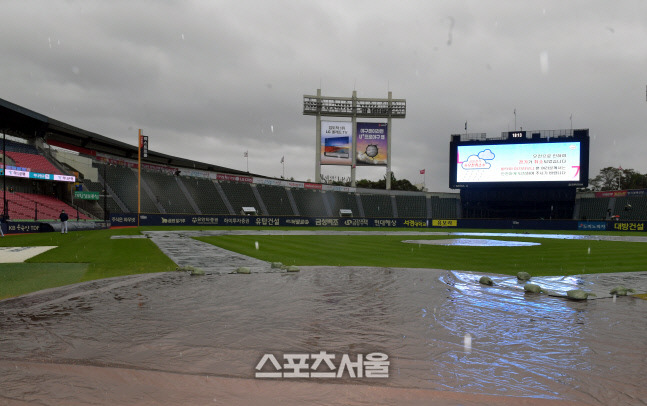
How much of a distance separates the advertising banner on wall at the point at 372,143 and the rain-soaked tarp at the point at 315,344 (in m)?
60.0

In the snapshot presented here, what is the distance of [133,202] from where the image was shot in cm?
5078

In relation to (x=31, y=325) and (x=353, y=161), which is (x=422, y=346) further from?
(x=353, y=161)

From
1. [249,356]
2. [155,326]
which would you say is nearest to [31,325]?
[155,326]

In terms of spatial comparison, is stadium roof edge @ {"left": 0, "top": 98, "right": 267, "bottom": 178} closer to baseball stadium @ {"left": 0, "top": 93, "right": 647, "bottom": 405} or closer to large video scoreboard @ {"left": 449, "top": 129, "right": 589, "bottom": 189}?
baseball stadium @ {"left": 0, "top": 93, "right": 647, "bottom": 405}

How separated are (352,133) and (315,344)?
6461 cm

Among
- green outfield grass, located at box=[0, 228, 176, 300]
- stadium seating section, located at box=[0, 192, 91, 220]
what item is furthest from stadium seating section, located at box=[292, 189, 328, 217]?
green outfield grass, located at box=[0, 228, 176, 300]

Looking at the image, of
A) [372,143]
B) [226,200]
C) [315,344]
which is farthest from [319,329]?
[372,143]

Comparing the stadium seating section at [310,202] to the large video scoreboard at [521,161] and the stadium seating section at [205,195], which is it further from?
the large video scoreboard at [521,161]

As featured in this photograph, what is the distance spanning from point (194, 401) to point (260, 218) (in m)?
49.4

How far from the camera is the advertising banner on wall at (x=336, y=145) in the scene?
66.9 m

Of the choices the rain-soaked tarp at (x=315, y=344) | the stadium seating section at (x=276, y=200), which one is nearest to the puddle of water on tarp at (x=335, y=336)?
the rain-soaked tarp at (x=315, y=344)

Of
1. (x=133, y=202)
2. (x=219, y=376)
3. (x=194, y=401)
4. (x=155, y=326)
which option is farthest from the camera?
(x=133, y=202)

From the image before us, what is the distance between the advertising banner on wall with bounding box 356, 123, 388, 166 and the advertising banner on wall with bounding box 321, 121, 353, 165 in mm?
2497

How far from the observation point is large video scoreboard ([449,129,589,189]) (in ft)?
188
